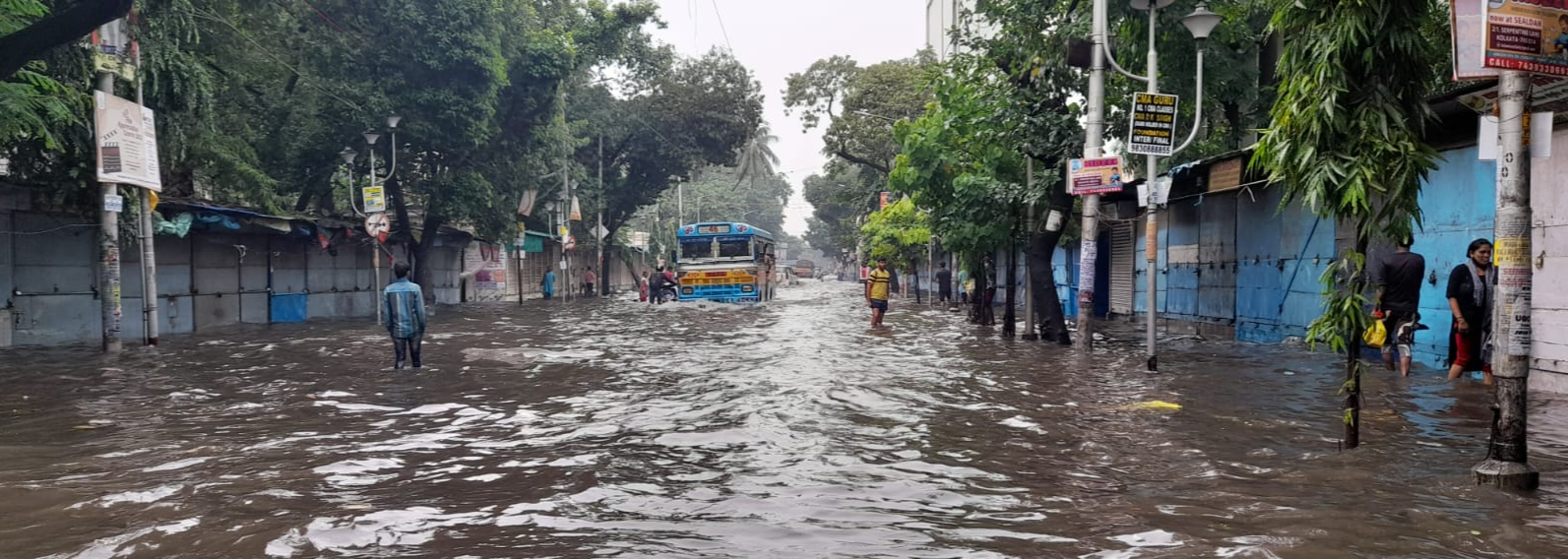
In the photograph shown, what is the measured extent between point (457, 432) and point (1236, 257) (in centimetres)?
1451

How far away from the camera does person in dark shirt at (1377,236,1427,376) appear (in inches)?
402

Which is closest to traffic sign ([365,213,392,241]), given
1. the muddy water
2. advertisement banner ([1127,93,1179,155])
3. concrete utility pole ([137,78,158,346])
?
concrete utility pole ([137,78,158,346])

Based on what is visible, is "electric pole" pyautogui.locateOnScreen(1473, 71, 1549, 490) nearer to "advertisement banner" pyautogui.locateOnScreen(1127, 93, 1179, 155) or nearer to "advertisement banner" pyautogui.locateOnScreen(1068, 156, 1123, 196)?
"advertisement banner" pyautogui.locateOnScreen(1127, 93, 1179, 155)

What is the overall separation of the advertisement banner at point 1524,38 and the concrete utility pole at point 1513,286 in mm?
141

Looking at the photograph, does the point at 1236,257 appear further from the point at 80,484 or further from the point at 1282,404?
the point at 80,484

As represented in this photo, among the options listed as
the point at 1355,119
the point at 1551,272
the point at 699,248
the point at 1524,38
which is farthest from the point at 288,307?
the point at 1524,38

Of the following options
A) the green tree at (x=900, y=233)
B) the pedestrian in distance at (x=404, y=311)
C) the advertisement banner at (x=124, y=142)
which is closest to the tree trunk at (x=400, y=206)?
the advertisement banner at (x=124, y=142)

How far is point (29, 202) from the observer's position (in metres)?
17.0

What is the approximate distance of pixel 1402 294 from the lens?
10375 millimetres

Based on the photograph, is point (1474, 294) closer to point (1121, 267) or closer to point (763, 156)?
point (1121, 267)

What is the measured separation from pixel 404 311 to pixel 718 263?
19.3 m

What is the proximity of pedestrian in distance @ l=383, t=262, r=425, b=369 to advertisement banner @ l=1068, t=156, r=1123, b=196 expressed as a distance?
9.14 meters

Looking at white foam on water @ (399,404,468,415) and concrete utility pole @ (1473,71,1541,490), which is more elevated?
concrete utility pole @ (1473,71,1541,490)

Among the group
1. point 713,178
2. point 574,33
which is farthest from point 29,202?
point 713,178
